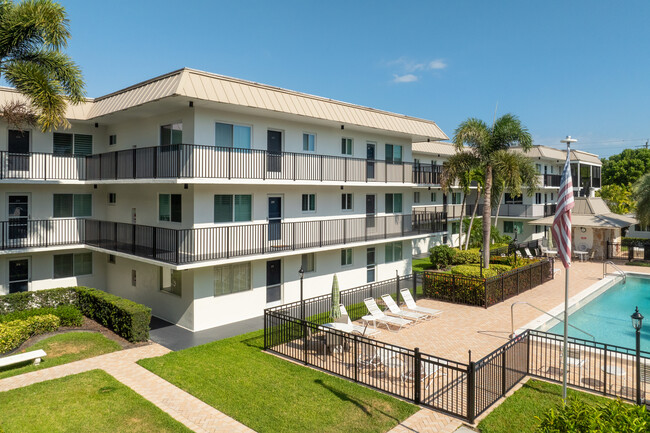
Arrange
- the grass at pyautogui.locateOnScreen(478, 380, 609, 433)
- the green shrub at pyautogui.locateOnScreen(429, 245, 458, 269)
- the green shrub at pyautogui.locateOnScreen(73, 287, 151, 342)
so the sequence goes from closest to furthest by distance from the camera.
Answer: the grass at pyautogui.locateOnScreen(478, 380, 609, 433)
the green shrub at pyautogui.locateOnScreen(73, 287, 151, 342)
the green shrub at pyautogui.locateOnScreen(429, 245, 458, 269)

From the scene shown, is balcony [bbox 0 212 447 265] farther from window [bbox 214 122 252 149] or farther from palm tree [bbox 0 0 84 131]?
palm tree [bbox 0 0 84 131]

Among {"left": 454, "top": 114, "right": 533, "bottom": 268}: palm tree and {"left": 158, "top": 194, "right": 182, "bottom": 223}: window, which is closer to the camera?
{"left": 158, "top": 194, "right": 182, "bottom": 223}: window

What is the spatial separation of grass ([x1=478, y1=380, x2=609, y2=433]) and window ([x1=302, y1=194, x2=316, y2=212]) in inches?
468

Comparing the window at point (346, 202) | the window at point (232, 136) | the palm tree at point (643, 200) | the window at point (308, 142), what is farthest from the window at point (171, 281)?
the palm tree at point (643, 200)

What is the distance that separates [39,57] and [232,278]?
1045 cm

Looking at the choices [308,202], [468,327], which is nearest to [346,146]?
[308,202]

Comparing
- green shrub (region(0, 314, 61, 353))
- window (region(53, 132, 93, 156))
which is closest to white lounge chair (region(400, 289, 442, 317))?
green shrub (region(0, 314, 61, 353))

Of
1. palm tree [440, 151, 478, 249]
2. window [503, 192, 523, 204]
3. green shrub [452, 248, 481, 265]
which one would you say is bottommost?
green shrub [452, 248, 481, 265]

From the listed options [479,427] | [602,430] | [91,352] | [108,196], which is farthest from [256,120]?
[602,430]

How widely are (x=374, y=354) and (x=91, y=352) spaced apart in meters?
8.96

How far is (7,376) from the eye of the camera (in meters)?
12.0

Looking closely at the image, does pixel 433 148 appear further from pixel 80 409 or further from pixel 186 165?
pixel 80 409

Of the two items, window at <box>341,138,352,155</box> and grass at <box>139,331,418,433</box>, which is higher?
window at <box>341,138,352,155</box>

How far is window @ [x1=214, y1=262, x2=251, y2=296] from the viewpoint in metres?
16.8
